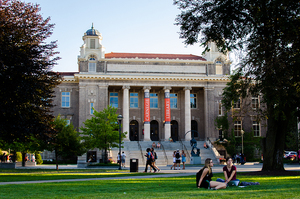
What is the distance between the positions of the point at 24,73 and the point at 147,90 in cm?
3426

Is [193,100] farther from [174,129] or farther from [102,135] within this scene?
[102,135]

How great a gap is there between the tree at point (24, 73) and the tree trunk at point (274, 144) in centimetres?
1345

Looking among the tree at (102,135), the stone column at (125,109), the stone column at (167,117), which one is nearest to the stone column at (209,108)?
the stone column at (167,117)

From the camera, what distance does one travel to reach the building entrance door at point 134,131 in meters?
57.3

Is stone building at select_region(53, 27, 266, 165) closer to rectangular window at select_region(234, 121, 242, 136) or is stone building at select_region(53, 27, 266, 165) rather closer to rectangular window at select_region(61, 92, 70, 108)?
rectangular window at select_region(61, 92, 70, 108)

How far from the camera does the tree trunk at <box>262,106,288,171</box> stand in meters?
22.2

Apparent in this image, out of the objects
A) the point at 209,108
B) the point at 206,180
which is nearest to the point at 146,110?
the point at 209,108

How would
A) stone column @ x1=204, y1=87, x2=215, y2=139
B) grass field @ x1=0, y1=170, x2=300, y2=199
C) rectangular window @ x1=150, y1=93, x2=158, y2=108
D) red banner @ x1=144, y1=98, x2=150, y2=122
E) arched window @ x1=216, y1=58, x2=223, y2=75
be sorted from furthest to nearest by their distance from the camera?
rectangular window @ x1=150, y1=93, x2=158, y2=108, arched window @ x1=216, y1=58, x2=223, y2=75, stone column @ x1=204, y1=87, x2=215, y2=139, red banner @ x1=144, y1=98, x2=150, y2=122, grass field @ x1=0, y1=170, x2=300, y2=199

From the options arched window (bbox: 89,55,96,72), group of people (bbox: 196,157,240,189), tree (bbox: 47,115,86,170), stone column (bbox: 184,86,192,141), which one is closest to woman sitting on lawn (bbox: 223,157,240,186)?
group of people (bbox: 196,157,240,189)

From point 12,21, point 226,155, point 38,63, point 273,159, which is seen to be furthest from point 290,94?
point 226,155

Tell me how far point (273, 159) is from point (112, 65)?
36637mm

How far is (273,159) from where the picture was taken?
2230 centimetres

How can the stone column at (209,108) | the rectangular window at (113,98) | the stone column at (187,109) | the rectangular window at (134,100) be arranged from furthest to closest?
the rectangular window at (134,100) → the rectangular window at (113,98) → the stone column at (209,108) → the stone column at (187,109)

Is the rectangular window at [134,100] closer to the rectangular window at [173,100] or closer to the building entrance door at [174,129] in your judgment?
the rectangular window at [173,100]
